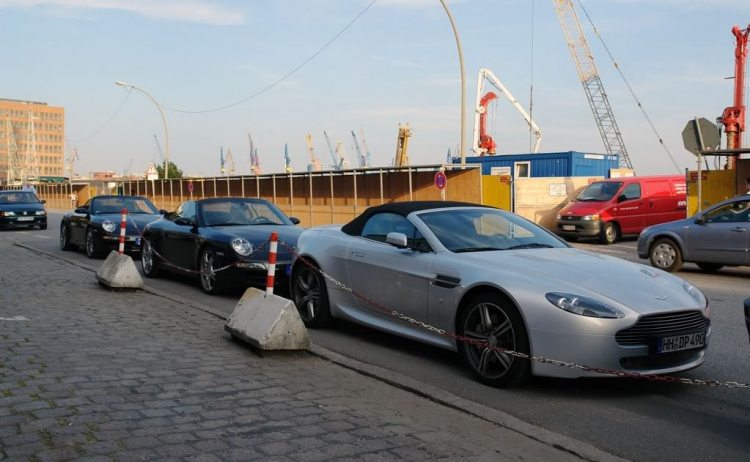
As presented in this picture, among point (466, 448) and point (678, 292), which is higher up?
point (678, 292)

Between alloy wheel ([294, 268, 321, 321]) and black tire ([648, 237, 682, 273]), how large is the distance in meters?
8.72

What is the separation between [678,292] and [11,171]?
168m

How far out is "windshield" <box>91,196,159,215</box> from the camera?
16484mm

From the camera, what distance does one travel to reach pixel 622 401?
17.0 feet

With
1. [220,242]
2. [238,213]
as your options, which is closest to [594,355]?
[220,242]

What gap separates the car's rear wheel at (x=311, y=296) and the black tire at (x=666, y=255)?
28.6ft

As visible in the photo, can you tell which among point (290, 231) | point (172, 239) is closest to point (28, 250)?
point (172, 239)

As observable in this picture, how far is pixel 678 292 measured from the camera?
17.9 ft

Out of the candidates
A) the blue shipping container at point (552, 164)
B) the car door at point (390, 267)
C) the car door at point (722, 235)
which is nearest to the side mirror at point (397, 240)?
the car door at point (390, 267)

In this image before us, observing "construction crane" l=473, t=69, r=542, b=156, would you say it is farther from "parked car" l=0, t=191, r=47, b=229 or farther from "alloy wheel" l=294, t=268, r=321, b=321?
"alloy wheel" l=294, t=268, r=321, b=321

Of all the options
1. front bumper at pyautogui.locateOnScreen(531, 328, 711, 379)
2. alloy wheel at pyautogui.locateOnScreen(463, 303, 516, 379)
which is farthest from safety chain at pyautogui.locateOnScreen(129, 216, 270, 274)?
front bumper at pyautogui.locateOnScreen(531, 328, 711, 379)

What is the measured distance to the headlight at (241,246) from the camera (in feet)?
32.8

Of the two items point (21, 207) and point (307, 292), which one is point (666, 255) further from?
point (21, 207)

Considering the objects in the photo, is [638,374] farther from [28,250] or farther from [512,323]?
[28,250]
